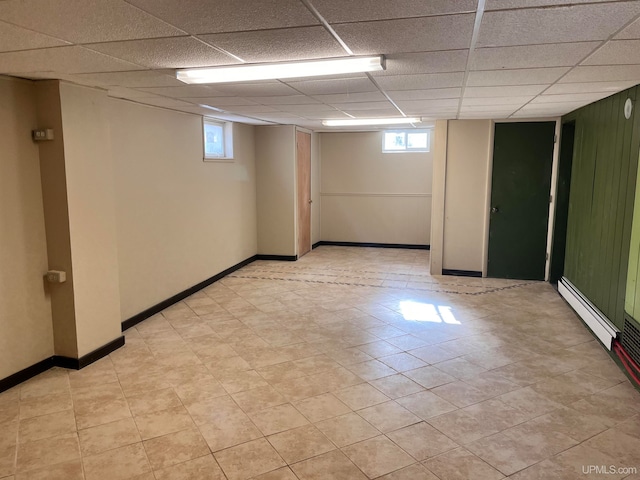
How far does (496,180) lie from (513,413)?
412cm

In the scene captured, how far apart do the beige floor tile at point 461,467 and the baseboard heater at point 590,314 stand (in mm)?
1983

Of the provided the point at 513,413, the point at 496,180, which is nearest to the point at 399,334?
the point at 513,413

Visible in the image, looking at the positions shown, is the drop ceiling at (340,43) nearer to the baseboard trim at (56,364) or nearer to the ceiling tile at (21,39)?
the ceiling tile at (21,39)

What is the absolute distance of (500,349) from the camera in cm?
405

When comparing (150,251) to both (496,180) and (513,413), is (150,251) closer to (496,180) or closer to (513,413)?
(513,413)

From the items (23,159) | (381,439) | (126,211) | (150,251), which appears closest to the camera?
(381,439)

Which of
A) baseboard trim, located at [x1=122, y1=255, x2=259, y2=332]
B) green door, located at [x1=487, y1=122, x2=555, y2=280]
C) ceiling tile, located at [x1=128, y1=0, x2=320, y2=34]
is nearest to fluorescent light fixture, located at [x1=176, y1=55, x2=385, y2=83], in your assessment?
ceiling tile, located at [x1=128, y1=0, x2=320, y2=34]

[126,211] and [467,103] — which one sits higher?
[467,103]

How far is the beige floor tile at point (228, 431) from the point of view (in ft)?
8.81

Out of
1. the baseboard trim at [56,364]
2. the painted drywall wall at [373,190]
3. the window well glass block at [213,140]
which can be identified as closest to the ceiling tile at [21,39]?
the baseboard trim at [56,364]

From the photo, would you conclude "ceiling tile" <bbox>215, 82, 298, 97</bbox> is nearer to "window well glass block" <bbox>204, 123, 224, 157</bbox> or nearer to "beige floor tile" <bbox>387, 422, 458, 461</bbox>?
"window well glass block" <bbox>204, 123, 224, 157</bbox>

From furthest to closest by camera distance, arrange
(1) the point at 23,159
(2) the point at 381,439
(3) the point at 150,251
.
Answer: (3) the point at 150,251
(1) the point at 23,159
(2) the point at 381,439

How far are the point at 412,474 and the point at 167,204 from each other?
12.6 ft

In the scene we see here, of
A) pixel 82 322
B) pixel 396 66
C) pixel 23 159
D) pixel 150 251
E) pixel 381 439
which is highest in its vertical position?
pixel 396 66
